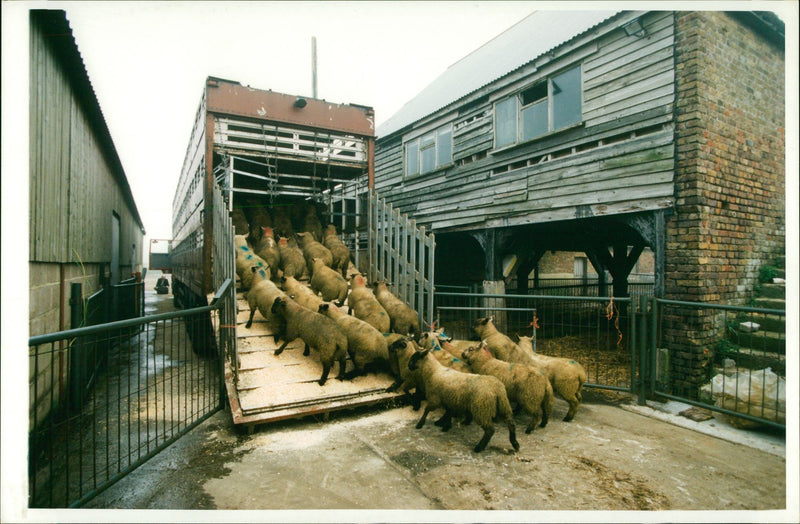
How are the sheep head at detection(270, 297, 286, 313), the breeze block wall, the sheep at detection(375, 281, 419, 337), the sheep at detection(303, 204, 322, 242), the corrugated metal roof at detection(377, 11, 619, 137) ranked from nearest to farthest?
the sheep head at detection(270, 297, 286, 313) → the breeze block wall → the sheep at detection(375, 281, 419, 337) → the corrugated metal roof at detection(377, 11, 619, 137) → the sheep at detection(303, 204, 322, 242)

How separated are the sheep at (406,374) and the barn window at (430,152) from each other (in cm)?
817

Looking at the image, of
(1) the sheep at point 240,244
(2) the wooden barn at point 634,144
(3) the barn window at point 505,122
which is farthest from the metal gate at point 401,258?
(3) the barn window at point 505,122

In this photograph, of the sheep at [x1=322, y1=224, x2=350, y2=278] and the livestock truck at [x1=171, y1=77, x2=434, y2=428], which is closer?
the livestock truck at [x1=171, y1=77, x2=434, y2=428]

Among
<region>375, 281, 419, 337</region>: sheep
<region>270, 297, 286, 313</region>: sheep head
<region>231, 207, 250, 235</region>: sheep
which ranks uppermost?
<region>231, 207, 250, 235</region>: sheep

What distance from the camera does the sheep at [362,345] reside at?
5.39 m

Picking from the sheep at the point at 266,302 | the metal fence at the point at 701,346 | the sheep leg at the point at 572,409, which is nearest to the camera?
the sheep leg at the point at 572,409

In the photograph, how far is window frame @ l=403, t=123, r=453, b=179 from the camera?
12.2 meters

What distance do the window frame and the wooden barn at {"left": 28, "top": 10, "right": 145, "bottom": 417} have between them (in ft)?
28.2

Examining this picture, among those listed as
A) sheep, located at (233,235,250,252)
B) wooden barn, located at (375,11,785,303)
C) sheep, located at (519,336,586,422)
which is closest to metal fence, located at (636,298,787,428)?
wooden barn, located at (375,11,785,303)

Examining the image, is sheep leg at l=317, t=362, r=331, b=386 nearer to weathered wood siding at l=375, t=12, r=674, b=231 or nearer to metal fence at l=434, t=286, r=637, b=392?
metal fence at l=434, t=286, r=637, b=392

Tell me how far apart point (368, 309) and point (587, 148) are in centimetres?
577

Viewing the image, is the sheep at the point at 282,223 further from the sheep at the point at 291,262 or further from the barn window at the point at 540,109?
the barn window at the point at 540,109

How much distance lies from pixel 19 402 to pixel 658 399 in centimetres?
706

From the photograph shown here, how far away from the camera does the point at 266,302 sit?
246 inches
